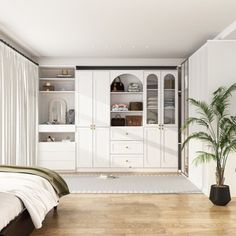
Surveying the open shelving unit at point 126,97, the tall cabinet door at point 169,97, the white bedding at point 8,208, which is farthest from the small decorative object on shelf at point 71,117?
the white bedding at point 8,208

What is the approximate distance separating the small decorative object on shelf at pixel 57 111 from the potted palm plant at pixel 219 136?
359cm

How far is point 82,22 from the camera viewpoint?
15.7ft

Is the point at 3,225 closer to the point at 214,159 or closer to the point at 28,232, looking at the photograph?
the point at 28,232

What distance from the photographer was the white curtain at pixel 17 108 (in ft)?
17.0

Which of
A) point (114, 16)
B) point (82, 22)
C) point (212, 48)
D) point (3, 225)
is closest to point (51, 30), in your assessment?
point (82, 22)

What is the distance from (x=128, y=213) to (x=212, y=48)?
273 cm

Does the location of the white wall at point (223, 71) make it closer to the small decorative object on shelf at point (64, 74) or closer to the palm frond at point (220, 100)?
the palm frond at point (220, 100)

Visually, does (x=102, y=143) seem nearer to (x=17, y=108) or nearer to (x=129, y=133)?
(x=129, y=133)

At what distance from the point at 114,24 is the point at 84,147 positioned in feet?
11.0

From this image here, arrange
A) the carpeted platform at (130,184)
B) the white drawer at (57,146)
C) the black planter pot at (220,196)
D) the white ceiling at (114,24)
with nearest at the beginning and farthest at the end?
the white ceiling at (114,24) < the black planter pot at (220,196) < the carpeted platform at (130,184) < the white drawer at (57,146)

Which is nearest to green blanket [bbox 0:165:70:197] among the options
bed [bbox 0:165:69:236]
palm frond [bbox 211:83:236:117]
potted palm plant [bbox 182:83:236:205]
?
bed [bbox 0:165:69:236]

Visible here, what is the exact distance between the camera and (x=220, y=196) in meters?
4.70

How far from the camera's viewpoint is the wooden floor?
12.0 ft

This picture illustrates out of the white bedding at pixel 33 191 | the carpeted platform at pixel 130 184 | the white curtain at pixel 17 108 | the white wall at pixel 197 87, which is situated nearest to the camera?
the white bedding at pixel 33 191
